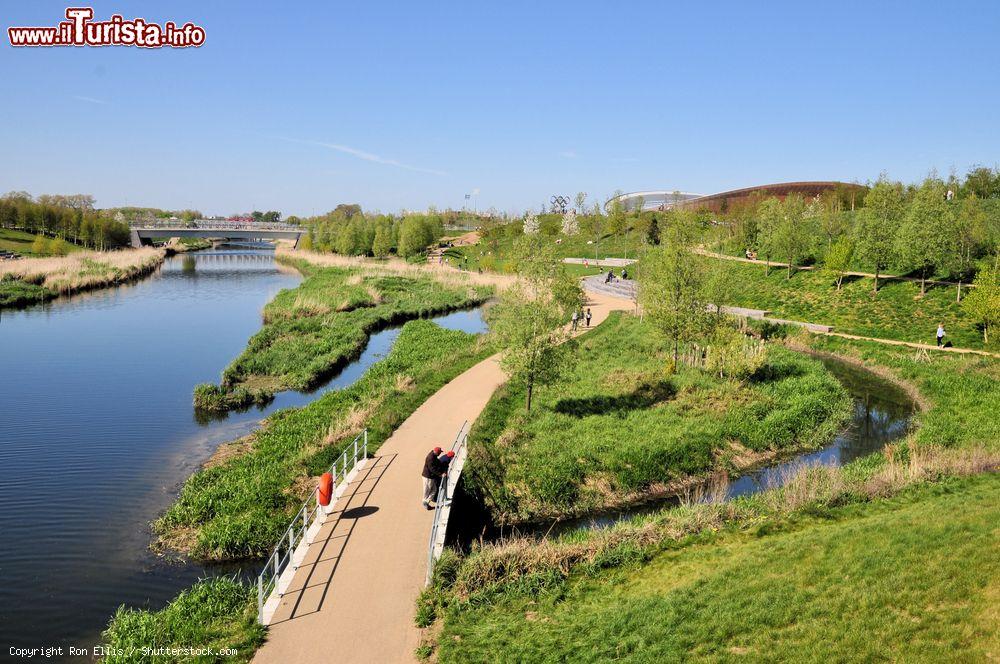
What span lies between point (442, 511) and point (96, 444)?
14.4m

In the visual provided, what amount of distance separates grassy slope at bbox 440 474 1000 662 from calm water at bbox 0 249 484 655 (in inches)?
326

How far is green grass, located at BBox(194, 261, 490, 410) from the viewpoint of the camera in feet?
101

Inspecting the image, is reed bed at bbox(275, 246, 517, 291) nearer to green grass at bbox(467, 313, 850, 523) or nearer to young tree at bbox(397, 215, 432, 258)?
young tree at bbox(397, 215, 432, 258)

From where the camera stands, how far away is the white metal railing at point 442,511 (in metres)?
13.4

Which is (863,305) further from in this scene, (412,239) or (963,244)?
(412,239)

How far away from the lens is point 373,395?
2625cm

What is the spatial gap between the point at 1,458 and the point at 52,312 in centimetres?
3447

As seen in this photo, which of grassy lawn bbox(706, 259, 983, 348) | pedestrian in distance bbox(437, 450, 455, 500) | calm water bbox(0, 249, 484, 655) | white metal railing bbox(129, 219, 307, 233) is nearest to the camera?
calm water bbox(0, 249, 484, 655)

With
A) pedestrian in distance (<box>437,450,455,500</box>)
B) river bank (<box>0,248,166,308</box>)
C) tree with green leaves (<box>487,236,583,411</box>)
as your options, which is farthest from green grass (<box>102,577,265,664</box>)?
river bank (<box>0,248,166,308</box>)

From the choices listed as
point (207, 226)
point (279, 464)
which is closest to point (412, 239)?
point (207, 226)

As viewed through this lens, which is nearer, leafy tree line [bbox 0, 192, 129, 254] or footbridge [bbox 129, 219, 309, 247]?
leafy tree line [bbox 0, 192, 129, 254]

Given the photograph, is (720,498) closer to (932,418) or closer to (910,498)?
(910,498)

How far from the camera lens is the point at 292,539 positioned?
1326 centimetres

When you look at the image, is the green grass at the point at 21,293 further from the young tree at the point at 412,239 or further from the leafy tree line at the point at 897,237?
the leafy tree line at the point at 897,237
